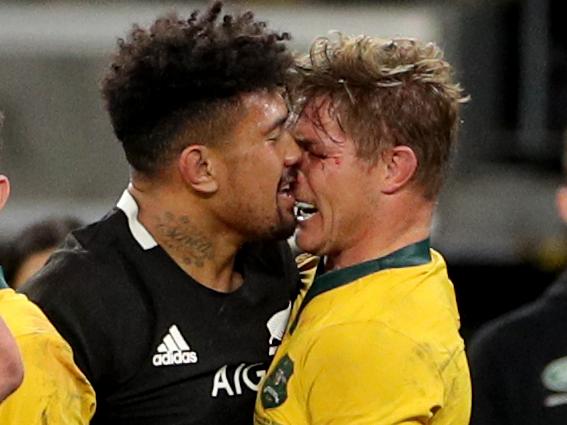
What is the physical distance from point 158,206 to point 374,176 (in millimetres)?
462

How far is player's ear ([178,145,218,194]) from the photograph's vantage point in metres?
3.51

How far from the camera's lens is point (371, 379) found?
315 centimetres

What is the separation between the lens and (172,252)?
3543mm

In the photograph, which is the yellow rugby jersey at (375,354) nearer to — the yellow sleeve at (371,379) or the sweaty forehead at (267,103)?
the yellow sleeve at (371,379)

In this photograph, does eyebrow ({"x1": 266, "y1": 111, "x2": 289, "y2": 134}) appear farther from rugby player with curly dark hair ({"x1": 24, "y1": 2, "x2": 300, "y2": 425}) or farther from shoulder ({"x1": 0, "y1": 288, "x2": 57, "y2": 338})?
shoulder ({"x1": 0, "y1": 288, "x2": 57, "y2": 338})

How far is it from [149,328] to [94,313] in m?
0.12

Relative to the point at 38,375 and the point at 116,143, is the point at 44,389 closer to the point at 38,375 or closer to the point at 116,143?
the point at 38,375

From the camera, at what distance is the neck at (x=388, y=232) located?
3.37 meters

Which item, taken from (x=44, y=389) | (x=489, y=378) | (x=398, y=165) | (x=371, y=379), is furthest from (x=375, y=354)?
(x=489, y=378)

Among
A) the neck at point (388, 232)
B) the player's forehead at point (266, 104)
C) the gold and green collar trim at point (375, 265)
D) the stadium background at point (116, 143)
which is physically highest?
the player's forehead at point (266, 104)

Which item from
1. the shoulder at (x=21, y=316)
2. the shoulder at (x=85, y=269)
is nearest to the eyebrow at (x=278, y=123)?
the shoulder at (x=85, y=269)

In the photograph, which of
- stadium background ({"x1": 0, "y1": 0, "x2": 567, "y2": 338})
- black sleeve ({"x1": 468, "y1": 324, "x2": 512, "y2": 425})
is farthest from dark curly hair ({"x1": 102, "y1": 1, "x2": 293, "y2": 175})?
stadium background ({"x1": 0, "y1": 0, "x2": 567, "y2": 338})

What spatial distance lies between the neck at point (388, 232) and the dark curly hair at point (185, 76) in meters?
0.35

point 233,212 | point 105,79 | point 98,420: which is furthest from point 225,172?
point 98,420
